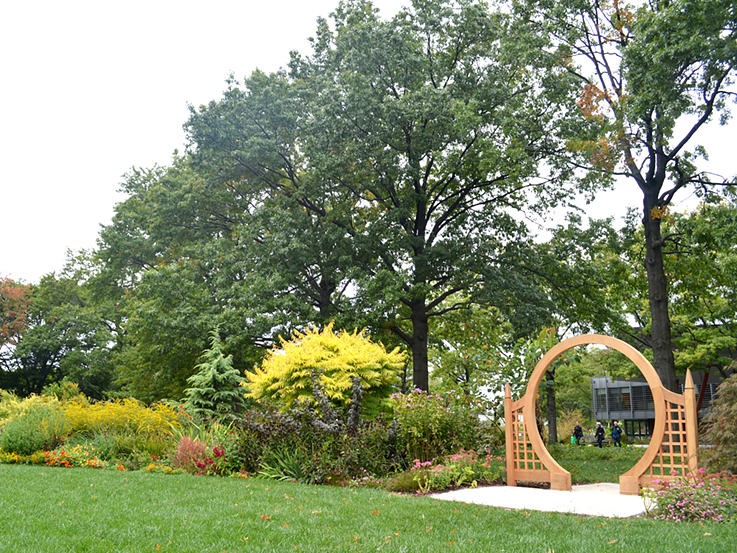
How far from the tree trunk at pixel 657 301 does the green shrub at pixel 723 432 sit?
656 centimetres

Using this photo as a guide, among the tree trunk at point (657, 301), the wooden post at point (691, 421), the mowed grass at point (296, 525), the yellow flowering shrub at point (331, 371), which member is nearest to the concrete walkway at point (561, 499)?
the mowed grass at point (296, 525)

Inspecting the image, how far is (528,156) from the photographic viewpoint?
52.3 feet

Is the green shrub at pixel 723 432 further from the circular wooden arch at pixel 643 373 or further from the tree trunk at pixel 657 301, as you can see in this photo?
the tree trunk at pixel 657 301

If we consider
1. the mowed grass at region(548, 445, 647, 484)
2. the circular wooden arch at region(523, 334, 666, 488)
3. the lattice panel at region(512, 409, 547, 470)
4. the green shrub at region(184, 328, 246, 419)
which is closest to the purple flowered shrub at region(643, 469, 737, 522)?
the circular wooden arch at region(523, 334, 666, 488)

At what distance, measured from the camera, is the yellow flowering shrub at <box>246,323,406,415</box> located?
11.5 meters

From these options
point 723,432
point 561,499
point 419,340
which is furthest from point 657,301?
point 561,499

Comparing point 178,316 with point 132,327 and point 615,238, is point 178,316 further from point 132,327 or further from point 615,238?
point 615,238

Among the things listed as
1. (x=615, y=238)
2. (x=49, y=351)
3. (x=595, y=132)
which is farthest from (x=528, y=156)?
(x=49, y=351)

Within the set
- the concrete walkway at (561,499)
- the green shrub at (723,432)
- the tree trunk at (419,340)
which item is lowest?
the concrete walkway at (561,499)

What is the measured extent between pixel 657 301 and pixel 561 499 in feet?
26.8

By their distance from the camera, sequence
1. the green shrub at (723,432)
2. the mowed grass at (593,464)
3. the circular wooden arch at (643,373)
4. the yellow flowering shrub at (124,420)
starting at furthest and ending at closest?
the yellow flowering shrub at (124,420) → the mowed grass at (593,464) → the circular wooden arch at (643,373) → the green shrub at (723,432)

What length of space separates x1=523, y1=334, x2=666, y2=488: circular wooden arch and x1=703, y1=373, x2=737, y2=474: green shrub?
3.78 feet

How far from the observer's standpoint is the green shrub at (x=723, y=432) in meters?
6.94

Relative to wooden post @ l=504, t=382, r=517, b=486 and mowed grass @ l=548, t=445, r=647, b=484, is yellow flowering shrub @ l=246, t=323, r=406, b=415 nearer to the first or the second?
wooden post @ l=504, t=382, r=517, b=486
